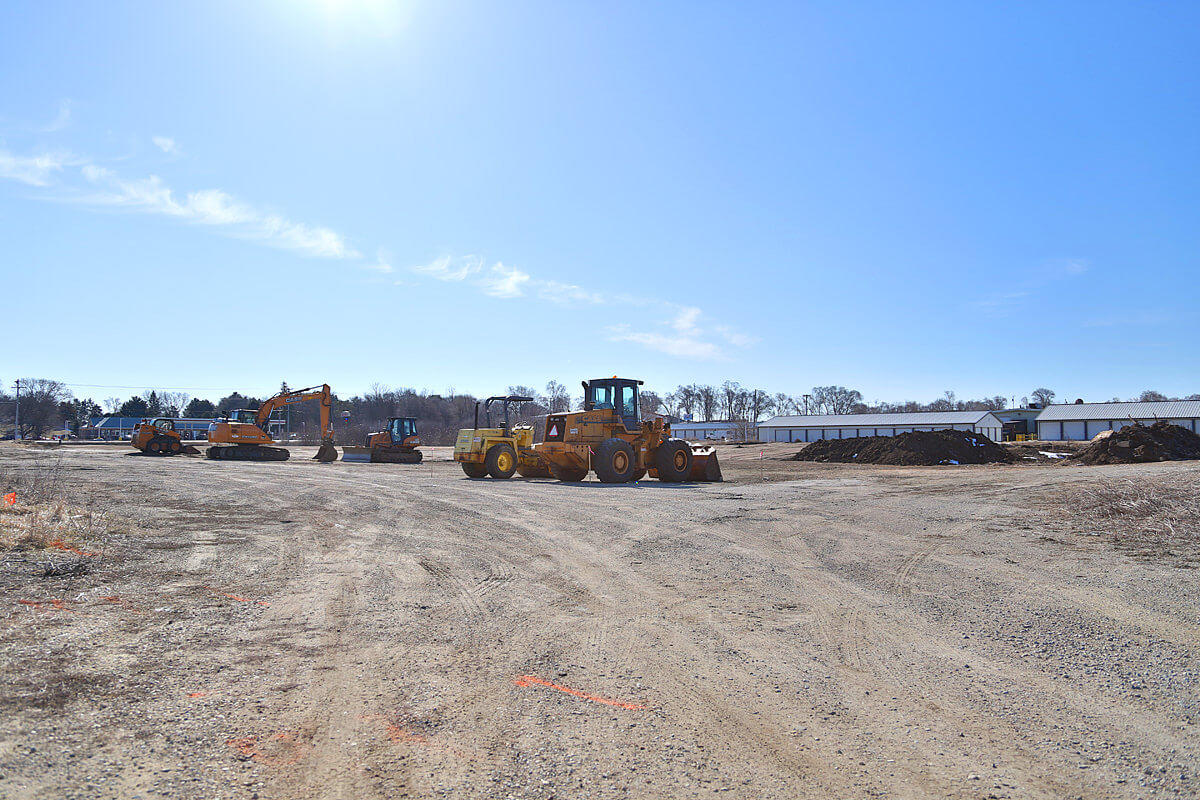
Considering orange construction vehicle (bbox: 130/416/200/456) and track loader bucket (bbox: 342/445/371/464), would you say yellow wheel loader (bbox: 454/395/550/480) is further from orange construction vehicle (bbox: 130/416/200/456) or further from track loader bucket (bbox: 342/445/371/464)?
orange construction vehicle (bbox: 130/416/200/456)

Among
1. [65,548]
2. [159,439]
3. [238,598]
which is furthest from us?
[159,439]

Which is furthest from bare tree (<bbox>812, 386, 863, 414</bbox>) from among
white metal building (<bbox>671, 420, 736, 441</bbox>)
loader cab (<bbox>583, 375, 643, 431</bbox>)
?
loader cab (<bbox>583, 375, 643, 431</bbox>)

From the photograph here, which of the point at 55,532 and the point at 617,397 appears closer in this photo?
the point at 55,532

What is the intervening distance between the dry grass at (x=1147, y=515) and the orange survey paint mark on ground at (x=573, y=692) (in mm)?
8089

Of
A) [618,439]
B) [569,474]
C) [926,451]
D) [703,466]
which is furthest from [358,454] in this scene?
[926,451]

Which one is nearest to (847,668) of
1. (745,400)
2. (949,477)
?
(949,477)

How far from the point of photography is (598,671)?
5059 mm

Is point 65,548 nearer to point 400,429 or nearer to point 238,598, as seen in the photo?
point 238,598

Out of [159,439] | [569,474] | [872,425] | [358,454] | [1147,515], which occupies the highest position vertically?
[872,425]

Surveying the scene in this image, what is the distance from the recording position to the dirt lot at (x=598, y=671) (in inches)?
140

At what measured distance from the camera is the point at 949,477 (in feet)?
84.8

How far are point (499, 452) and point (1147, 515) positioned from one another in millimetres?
17622

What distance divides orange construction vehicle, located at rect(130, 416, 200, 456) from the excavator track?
207 inches

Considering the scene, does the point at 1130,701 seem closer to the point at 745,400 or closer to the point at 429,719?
the point at 429,719
